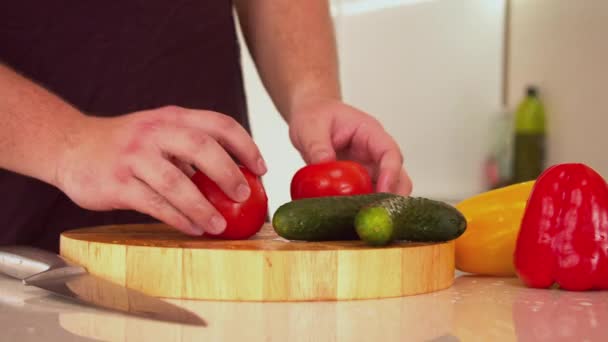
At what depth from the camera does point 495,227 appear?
111 cm

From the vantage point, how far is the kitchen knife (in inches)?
30.5

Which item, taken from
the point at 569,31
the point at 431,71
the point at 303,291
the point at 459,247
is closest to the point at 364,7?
the point at 431,71

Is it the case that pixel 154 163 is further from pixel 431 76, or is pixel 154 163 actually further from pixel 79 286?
pixel 431 76

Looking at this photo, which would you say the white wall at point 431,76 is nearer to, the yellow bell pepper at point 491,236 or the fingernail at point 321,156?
the fingernail at point 321,156

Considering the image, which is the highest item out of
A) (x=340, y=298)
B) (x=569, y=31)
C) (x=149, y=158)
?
(x=569, y=31)

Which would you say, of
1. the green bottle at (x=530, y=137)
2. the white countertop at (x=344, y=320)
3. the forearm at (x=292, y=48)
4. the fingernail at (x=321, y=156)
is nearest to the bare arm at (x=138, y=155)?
the white countertop at (x=344, y=320)

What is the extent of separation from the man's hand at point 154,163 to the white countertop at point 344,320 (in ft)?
0.44

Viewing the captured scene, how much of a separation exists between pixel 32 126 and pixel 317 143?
0.45m

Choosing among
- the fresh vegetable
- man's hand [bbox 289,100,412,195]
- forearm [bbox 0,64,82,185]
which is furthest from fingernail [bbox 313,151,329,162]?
forearm [bbox 0,64,82,185]

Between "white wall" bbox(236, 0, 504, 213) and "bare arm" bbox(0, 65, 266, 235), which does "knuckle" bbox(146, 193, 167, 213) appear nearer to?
"bare arm" bbox(0, 65, 266, 235)

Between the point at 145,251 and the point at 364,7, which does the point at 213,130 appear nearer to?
the point at 145,251

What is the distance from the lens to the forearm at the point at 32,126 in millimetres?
1020

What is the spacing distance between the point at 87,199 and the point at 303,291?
0.93ft

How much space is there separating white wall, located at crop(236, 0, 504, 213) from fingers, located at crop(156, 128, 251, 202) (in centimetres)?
255
